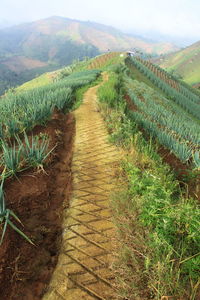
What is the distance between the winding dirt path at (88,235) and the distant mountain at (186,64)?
9805cm

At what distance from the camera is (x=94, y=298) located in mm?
1966

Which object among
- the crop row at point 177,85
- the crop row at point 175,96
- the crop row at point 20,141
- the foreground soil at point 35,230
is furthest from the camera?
the crop row at point 177,85

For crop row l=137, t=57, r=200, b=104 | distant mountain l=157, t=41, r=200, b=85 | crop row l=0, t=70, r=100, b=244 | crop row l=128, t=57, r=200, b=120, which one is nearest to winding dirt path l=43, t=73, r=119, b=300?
crop row l=0, t=70, r=100, b=244

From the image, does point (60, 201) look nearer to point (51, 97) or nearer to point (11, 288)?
point (11, 288)

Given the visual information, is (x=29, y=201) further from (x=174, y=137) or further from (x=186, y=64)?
(x=186, y=64)

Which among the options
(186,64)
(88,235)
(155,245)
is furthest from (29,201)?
(186,64)

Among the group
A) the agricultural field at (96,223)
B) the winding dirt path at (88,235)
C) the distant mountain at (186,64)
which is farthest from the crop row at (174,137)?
the distant mountain at (186,64)

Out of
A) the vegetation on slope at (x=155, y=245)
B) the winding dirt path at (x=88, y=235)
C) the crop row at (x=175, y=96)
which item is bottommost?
the crop row at (x=175, y=96)

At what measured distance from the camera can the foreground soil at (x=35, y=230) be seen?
6.86 feet

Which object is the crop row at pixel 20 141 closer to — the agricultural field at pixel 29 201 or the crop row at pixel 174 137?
the agricultural field at pixel 29 201

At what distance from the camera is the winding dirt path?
2.06 meters

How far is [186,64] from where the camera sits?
12150 cm

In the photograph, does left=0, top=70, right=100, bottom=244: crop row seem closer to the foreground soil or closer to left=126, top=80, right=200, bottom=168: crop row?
the foreground soil

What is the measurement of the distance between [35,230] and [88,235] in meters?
0.62
